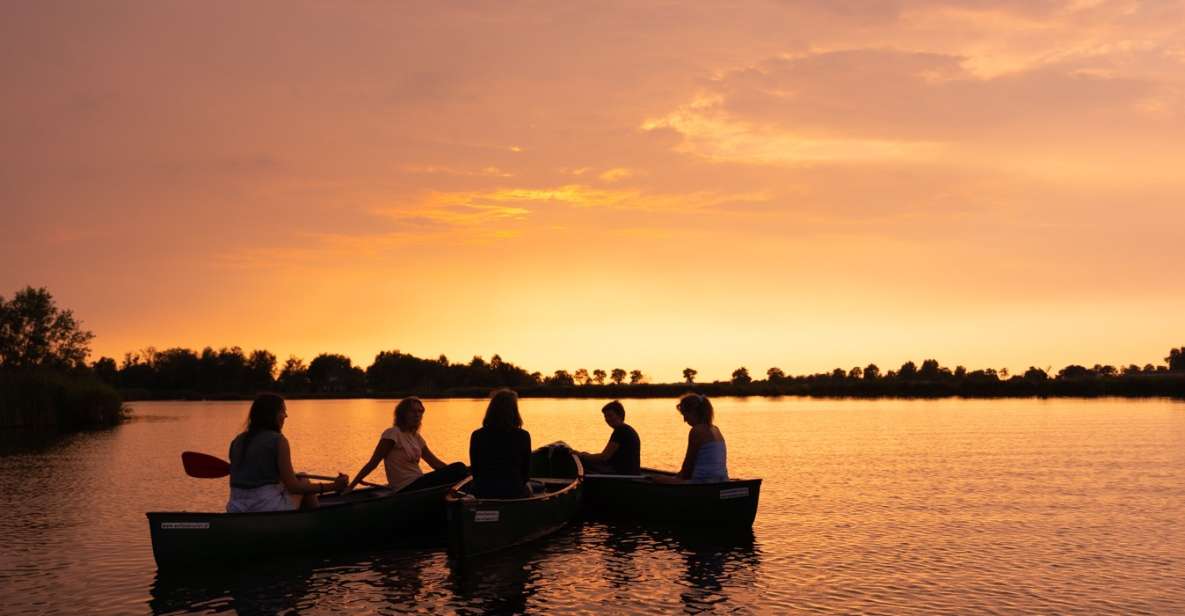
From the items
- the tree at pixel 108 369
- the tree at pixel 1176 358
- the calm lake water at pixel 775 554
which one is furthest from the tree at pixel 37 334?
the tree at pixel 1176 358

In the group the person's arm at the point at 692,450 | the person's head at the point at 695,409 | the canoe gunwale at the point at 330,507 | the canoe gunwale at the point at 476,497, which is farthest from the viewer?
the person's arm at the point at 692,450

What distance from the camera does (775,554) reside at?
15.5 metres

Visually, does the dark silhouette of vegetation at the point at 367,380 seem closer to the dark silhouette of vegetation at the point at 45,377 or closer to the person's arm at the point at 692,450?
the dark silhouette of vegetation at the point at 45,377

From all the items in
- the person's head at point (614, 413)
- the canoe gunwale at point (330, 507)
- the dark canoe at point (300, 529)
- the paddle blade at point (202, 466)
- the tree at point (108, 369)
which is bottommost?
the dark canoe at point (300, 529)

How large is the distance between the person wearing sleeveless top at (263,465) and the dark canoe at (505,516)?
2401 millimetres

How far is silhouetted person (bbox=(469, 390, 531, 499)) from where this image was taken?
14.9 m

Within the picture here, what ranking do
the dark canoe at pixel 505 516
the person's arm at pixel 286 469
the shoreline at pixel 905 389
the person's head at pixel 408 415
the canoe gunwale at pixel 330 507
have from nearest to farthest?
the person's arm at pixel 286 469
the canoe gunwale at pixel 330 507
the dark canoe at pixel 505 516
the person's head at pixel 408 415
the shoreline at pixel 905 389

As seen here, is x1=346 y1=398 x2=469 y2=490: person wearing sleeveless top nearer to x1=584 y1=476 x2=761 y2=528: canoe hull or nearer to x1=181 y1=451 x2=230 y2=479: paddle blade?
x1=181 y1=451 x2=230 y2=479: paddle blade

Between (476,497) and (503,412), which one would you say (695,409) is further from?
(476,497)

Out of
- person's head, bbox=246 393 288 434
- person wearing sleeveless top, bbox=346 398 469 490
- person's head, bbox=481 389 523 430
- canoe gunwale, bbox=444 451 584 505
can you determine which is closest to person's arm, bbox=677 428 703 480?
canoe gunwale, bbox=444 451 584 505

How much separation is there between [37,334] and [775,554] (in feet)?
308

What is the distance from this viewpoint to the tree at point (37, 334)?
89375mm

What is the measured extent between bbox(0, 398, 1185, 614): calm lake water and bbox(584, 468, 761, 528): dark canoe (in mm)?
643

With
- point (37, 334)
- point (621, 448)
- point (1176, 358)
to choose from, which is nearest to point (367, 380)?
point (37, 334)
